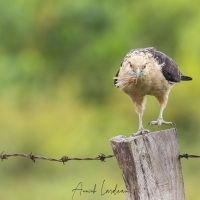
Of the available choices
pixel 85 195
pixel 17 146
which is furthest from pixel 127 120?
pixel 85 195

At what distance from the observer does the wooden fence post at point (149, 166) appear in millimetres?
4906

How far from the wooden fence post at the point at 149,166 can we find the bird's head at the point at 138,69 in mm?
1456

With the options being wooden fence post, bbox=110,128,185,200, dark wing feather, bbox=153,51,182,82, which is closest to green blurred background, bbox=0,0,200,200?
dark wing feather, bbox=153,51,182,82

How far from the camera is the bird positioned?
6.46 meters

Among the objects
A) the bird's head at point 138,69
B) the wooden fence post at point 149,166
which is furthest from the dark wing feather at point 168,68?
the wooden fence post at point 149,166

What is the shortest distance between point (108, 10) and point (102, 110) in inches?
215

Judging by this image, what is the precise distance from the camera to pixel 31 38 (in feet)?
75.9

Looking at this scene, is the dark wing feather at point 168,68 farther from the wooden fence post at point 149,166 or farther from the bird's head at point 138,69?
the wooden fence post at point 149,166

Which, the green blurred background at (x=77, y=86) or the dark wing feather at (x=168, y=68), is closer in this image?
the dark wing feather at (x=168, y=68)

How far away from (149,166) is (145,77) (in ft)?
5.74

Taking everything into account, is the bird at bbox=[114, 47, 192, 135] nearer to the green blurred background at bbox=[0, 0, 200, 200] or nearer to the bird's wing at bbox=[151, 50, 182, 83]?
the bird's wing at bbox=[151, 50, 182, 83]

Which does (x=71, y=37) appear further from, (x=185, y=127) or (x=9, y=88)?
(x=185, y=127)

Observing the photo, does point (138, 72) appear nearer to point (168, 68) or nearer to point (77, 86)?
point (168, 68)

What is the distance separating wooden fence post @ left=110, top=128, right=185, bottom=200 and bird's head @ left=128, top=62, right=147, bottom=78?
1.46 m
